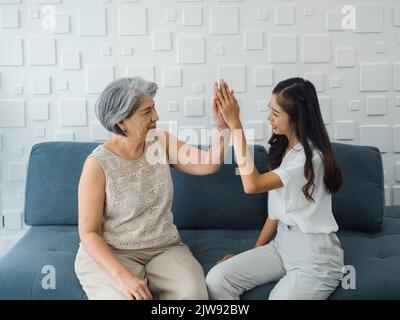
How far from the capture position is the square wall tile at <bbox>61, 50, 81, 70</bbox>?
311cm

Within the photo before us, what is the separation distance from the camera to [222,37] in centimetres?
308

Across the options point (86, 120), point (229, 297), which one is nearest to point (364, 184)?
point (229, 297)

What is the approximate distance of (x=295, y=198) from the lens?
90.7 inches

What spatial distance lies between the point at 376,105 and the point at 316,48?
1.29 ft

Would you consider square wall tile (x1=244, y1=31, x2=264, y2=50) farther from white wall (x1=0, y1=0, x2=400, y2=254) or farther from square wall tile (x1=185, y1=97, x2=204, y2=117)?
square wall tile (x1=185, y1=97, x2=204, y2=117)

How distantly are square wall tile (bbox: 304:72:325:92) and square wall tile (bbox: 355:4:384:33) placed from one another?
27cm

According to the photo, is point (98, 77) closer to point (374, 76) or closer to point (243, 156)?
point (243, 156)

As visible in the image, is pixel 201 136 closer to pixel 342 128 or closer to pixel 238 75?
pixel 238 75

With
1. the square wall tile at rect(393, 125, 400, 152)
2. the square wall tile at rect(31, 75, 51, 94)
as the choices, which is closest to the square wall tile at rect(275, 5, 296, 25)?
the square wall tile at rect(393, 125, 400, 152)

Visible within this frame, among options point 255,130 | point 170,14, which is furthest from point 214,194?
point 170,14

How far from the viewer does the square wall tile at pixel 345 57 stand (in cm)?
307

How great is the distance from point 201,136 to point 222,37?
0.47m

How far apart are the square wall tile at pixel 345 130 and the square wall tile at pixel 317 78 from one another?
0.19 meters

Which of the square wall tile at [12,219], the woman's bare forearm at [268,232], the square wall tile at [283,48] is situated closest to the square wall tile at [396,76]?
the square wall tile at [283,48]
